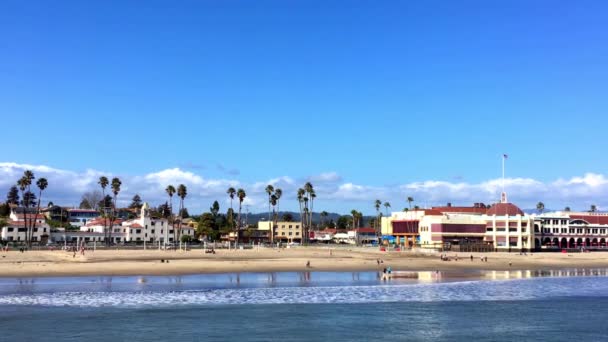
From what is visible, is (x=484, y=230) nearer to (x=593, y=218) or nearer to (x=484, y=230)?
(x=484, y=230)

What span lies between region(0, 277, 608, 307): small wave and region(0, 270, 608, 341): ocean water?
0.08 metres

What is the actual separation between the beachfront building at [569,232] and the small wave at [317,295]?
86.9 metres

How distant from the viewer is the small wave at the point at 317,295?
150ft

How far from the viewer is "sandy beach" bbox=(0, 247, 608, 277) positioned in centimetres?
7275

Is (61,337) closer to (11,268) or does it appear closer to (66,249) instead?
(11,268)

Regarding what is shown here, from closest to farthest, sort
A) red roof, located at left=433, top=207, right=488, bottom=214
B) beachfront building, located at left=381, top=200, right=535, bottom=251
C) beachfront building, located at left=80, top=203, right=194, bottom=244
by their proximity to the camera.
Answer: beachfront building, located at left=381, top=200, right=535, bottom=251 → beachfront building, located at left=80, top=203, right=194, bottom=244 → red roof, located at left=433, top=207, right=488, bottom=214

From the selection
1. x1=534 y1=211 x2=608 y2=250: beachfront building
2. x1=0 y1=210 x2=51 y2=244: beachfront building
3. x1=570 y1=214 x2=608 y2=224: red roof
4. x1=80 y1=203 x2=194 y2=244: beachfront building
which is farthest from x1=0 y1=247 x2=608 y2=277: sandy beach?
x1=80 y1=203 x2=194 y2=244: beachfront building

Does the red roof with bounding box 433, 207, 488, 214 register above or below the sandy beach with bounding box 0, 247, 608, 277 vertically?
above

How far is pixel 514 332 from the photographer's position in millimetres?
35531

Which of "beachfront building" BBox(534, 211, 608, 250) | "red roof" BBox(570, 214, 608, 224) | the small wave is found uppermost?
"red roof" BBox(570, 214, 608, 224)

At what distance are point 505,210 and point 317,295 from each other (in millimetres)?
106962

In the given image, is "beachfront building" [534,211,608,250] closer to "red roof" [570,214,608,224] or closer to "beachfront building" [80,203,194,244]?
"red roof" [570,214,608,224]

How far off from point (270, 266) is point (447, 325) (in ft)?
154

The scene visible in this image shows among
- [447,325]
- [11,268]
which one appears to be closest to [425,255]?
[11,268]
